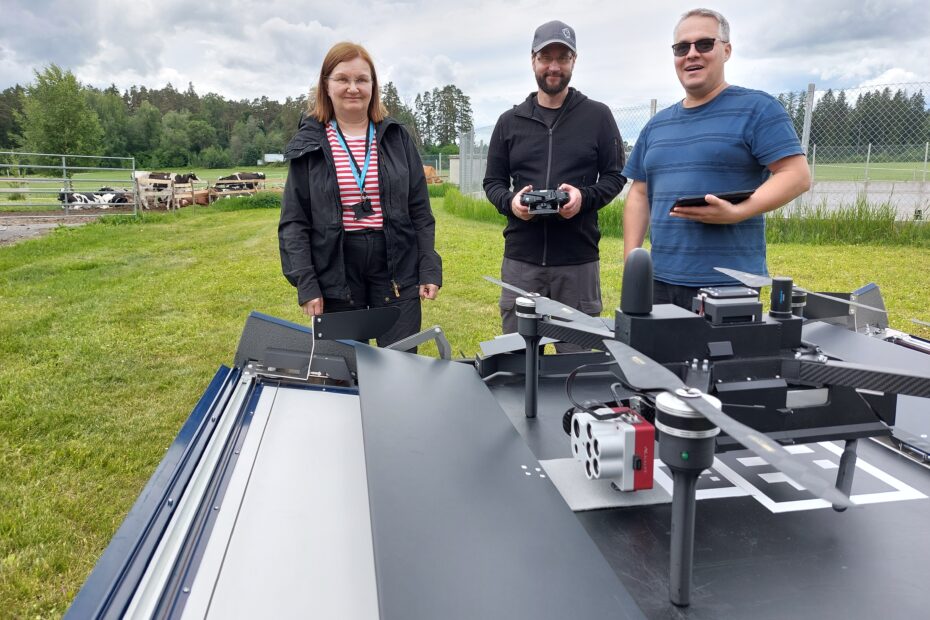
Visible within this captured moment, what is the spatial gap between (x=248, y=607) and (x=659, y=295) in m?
1.85

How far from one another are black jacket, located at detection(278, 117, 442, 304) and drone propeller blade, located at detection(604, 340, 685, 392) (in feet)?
5.43

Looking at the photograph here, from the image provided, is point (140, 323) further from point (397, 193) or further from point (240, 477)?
point (240, 477)

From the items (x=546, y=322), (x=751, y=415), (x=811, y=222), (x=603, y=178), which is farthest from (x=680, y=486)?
(x=811, y=222)

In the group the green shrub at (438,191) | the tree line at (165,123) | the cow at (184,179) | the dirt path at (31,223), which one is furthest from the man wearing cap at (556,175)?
the tree line at (165,123)

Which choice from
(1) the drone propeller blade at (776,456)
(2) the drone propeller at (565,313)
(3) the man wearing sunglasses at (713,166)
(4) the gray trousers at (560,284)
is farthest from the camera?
(4) the gray trousers at (560,284)

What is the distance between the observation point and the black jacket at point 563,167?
2953 millimetres

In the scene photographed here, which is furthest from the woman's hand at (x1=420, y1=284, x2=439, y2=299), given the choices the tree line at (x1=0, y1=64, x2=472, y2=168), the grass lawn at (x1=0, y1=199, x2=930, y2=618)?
the tree line at (x1=0, y1=64, x2=472, y2=168)

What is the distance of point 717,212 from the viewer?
2.13 meters

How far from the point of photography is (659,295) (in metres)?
2.50

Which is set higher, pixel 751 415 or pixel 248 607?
pixel 751 415

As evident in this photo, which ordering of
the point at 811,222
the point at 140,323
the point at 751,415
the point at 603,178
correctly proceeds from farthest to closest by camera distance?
the point at 811,222, the point at 140,323, the point at 603,178, the point at 751,415

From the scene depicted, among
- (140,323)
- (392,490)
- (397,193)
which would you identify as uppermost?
(397,193)

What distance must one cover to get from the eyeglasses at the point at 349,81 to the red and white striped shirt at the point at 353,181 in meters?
0.18

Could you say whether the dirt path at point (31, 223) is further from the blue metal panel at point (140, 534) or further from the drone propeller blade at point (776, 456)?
the drone propeller blade at point (776, 456)
